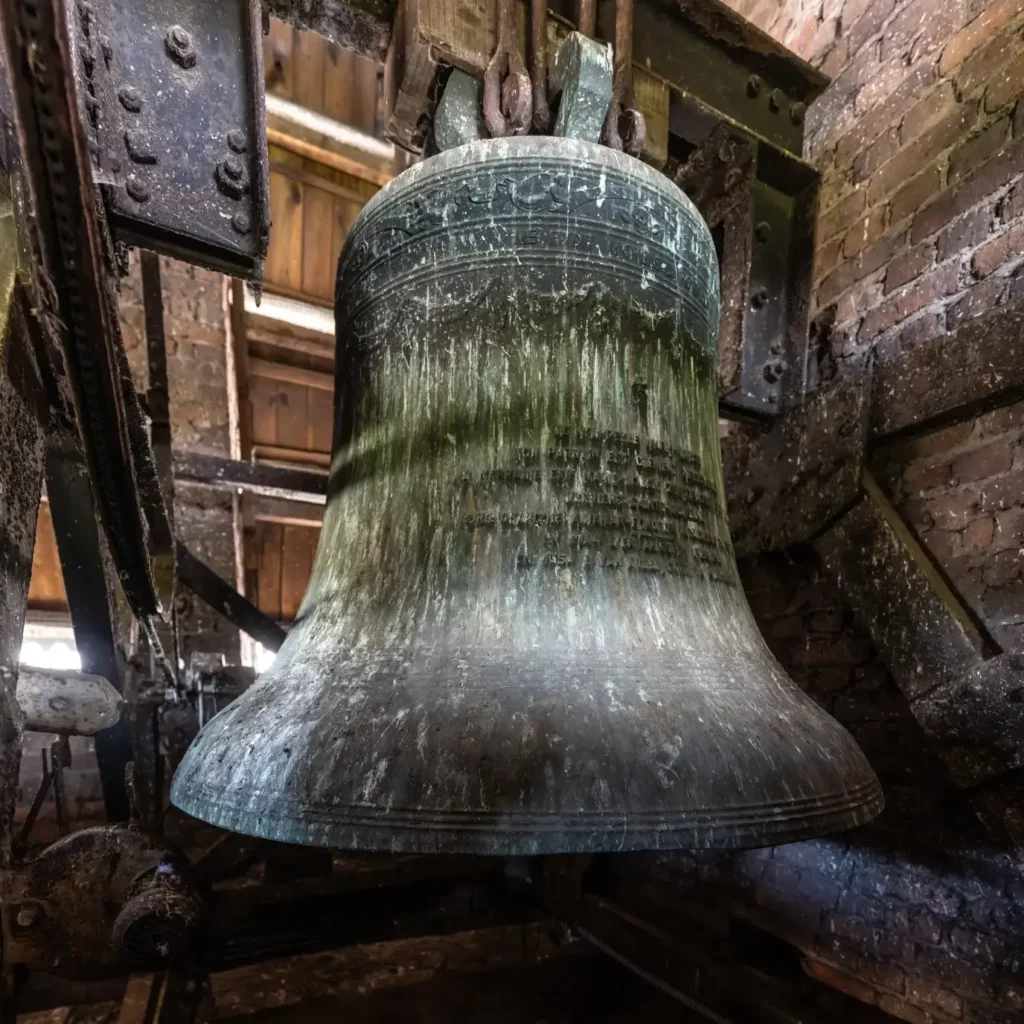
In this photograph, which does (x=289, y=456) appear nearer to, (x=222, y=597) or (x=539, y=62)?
(x=222, y=597)

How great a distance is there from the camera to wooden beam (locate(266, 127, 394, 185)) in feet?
14.9

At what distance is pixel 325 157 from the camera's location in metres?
4.73

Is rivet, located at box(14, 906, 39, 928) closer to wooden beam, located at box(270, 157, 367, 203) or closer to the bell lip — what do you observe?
the bell lip

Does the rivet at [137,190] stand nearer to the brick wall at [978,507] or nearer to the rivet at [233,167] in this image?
the rivet at [233,167]

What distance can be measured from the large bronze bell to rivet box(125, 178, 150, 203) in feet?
0.98

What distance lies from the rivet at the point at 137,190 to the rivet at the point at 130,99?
102 millimetres

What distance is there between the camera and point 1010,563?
4.48 ft

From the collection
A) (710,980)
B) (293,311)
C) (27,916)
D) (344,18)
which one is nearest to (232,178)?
(344,18)

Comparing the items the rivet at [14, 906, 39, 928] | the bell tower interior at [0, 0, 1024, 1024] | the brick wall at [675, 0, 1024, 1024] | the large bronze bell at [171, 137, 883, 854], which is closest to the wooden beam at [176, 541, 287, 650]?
the bell tower interior at [0, 0, 1024, 1024]

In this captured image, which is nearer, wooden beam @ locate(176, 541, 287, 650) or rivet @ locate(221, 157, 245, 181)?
rivet @ locate(221, 157, 245, 181)

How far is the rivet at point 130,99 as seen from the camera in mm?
968

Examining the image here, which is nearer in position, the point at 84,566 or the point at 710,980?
the point at 84,566

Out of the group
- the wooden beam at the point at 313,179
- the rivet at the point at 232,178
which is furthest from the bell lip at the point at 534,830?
Result: the wooden beam at the point at 313,179

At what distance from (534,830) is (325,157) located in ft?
16.5
